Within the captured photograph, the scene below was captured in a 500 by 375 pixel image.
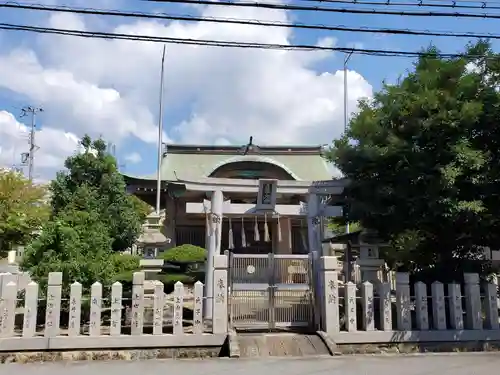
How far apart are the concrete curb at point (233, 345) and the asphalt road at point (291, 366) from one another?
160 millimetres

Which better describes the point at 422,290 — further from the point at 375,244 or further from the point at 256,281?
the point at 256,281

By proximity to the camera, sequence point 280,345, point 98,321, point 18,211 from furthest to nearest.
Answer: point 18,211 < point 280,345 < point 98,321

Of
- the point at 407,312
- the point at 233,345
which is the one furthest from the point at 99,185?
the point at 407,312

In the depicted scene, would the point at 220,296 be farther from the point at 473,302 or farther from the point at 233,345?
the point at 473,302

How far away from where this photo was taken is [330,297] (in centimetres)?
963

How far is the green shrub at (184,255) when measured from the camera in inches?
689

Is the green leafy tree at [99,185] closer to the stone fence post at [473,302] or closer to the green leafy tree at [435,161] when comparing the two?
the green leafy tree at [435,161]

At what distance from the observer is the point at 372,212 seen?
10.8m

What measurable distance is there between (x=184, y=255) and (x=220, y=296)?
8.36 meters

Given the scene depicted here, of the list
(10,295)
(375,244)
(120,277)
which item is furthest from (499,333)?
(10,295)

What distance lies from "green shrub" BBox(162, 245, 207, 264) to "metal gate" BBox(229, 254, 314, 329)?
24.6 ft

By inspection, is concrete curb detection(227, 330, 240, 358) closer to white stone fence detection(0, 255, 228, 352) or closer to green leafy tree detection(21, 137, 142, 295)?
white stone fence detection(0, 255, 228, 352)

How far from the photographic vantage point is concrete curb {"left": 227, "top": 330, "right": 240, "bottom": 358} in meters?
8.48

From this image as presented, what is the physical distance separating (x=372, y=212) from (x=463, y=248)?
2610 millimetres
